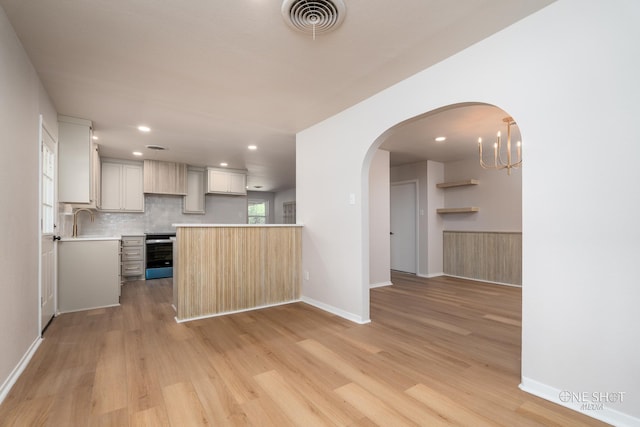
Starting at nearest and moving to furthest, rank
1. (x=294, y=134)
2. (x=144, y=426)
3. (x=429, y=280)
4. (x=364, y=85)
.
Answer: (x=144, y=426), (x=364, y=85), (x=294, y=134), (x=429, y=280)

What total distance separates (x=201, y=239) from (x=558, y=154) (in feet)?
10.7

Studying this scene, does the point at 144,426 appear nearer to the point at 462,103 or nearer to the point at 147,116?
the point at 462,103

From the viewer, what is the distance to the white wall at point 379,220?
197 inches

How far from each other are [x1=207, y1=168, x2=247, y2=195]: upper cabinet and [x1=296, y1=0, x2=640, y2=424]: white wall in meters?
5.59

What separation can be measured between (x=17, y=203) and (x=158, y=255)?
3.97 meters

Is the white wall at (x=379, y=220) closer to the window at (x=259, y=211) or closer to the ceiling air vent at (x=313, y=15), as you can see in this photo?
the ceiling air vent at (x=313, y=15)

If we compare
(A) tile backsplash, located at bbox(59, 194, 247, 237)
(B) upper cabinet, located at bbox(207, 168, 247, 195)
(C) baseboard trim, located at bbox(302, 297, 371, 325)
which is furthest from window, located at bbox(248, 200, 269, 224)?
(C) baseboard trim, located at bbox(302, 297, 371, 325)

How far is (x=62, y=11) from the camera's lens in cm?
181

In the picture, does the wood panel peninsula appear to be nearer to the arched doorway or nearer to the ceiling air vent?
the arched doorway

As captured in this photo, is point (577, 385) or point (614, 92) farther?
point (577, 385)

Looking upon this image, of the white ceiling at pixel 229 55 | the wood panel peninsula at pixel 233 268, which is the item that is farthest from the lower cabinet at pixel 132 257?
the wood panel peninsula at pixel 233 268

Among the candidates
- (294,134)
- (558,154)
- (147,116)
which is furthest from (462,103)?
(147,116)

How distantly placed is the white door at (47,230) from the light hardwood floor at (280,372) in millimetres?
242

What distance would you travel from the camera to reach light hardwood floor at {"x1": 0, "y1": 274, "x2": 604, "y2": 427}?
5.28 feet
